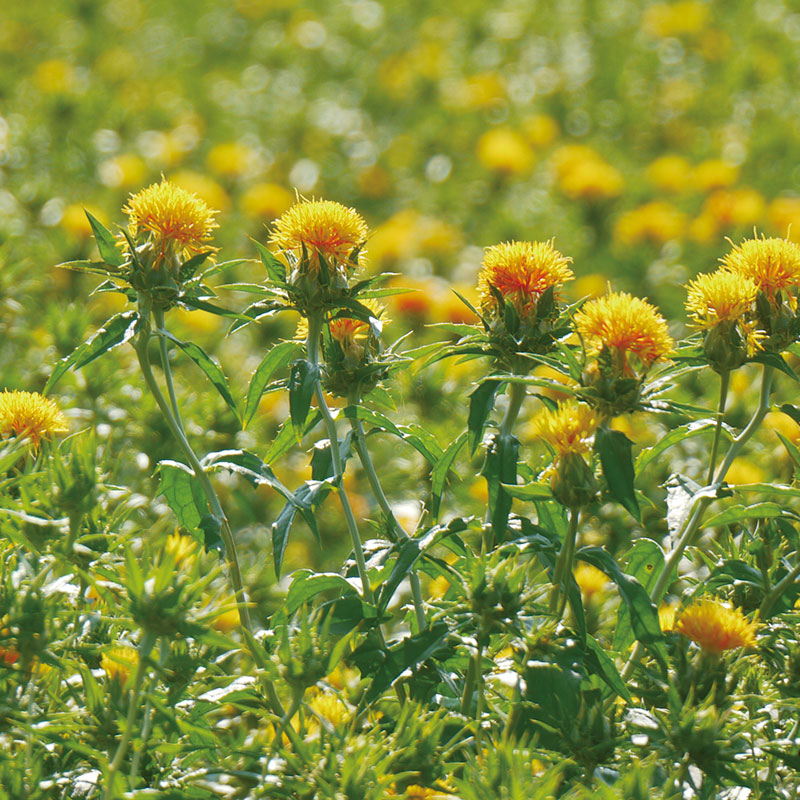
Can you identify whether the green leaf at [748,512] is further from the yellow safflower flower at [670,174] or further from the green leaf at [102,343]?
the yellow safflower flower at [670,174]

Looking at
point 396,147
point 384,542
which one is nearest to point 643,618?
point 384,542

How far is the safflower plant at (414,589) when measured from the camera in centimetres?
119

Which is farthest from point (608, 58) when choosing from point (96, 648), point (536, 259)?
point (96, 648)

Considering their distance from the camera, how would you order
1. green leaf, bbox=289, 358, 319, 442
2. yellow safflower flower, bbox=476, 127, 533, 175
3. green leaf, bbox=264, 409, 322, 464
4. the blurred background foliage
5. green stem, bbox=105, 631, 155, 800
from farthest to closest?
yellow safflower flower, bbox=476, 127, 533, 175
the blurred background foliage
green leaf, bbox=264, 409, 322, 464
green leaf, bbox=289, 358, 319, 442
green stem, bbox=105, 631, 155, 800

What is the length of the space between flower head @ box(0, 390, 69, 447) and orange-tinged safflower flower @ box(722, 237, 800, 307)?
1.00 metres

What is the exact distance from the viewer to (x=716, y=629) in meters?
1.31

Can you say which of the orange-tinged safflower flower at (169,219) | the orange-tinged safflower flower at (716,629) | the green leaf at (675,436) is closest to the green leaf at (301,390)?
the orange-tinged safflower flower at (169,219)

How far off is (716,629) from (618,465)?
238mm

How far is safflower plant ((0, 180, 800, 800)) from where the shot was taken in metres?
1.19

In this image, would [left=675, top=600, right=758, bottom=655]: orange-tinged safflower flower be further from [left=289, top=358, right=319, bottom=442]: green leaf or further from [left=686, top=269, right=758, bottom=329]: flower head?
[left=289, top=358, right=319, bottom=442]: green leaf

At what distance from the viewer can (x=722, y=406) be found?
55.0 inches

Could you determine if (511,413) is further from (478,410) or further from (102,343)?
(102,343)

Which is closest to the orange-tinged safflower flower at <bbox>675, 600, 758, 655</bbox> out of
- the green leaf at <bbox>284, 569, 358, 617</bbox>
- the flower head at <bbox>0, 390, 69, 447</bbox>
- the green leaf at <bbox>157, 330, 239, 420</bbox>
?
the green leaf at <bbox>284, 569, 358, 617</bbox>

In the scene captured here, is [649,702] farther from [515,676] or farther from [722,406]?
[722,406]
